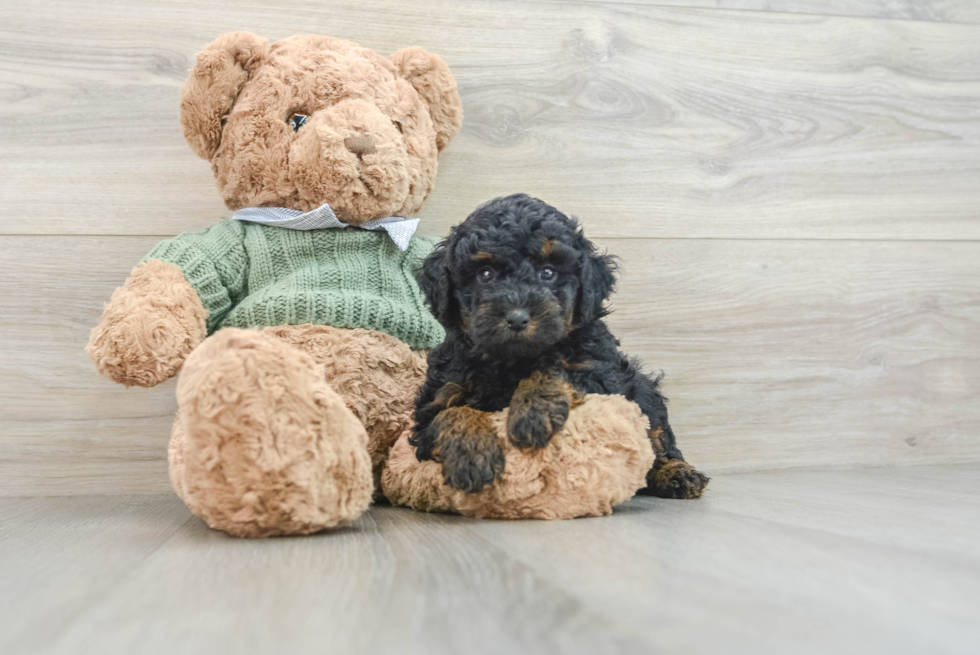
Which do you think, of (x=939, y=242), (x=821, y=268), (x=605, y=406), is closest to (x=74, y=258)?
(x=605, y=406)

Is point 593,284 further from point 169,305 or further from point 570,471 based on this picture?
point 169,305

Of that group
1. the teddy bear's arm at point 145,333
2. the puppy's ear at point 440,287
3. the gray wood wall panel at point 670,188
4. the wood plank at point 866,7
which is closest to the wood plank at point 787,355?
the gray wood wall panel at point 670,188

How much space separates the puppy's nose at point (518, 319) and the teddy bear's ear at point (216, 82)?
686mm

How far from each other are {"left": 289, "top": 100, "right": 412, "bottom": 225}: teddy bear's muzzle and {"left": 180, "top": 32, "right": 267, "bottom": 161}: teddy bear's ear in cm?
16

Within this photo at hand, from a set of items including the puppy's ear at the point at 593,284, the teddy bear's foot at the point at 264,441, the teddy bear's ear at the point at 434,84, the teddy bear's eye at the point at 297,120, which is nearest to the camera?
the teddy bear's foot at the point at 264,441

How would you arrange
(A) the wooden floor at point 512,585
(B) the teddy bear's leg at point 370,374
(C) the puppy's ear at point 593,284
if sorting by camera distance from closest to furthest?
1. (A) the wooden floor at point 512,585
2. (C) the puppy's ear at point 593,284
3. (B) the teddy bear's leg at point 370,374

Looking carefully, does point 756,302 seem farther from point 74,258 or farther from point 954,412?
point 74,258

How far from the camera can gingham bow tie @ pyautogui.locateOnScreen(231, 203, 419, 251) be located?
135 cm

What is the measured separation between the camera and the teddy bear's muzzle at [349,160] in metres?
1.30

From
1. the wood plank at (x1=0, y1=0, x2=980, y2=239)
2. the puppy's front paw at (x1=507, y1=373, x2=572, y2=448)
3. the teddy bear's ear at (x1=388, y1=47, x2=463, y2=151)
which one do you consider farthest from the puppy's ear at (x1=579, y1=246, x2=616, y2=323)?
the wood plank at (x1=0, y1=0, x2=980, y2=239)

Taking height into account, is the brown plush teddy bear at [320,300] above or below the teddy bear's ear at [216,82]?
below

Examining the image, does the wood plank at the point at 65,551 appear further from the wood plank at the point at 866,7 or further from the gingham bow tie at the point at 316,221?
the wood plank at the point at 866,7

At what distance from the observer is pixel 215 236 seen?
1369 mm

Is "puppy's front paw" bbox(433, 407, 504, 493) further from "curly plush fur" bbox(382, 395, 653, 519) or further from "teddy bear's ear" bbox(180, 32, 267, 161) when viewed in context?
"teddy bear's ear" bbox(180, 32, 267, 161)
